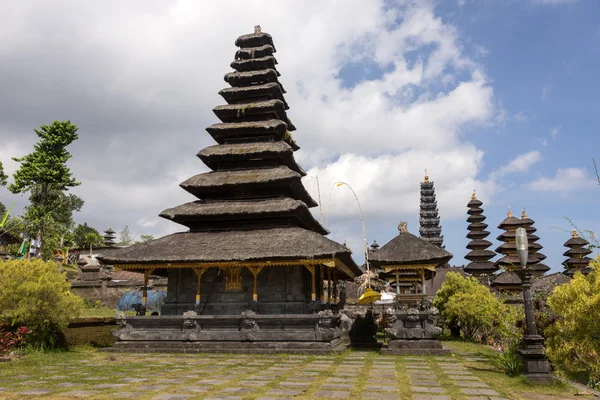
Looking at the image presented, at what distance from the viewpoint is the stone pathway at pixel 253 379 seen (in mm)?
8273

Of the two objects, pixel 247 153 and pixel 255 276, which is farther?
pixel 247 153

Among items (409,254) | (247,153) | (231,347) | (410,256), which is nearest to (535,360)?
(410,256)

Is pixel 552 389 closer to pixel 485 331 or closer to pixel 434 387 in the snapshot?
pixel 434 387

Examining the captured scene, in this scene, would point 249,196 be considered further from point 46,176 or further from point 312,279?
point 46,176

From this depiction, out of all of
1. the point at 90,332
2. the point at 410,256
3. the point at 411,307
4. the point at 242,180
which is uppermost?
the point at 242,180

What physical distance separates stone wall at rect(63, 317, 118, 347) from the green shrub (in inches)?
28.3

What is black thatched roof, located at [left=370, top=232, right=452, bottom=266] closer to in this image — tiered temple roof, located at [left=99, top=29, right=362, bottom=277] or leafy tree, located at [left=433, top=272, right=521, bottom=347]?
tiered temple roof, located at [left=99, top=29, right=362, bottom=277]

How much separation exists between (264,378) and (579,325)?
661cm

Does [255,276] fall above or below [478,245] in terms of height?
below

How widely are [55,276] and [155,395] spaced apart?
8647 mm

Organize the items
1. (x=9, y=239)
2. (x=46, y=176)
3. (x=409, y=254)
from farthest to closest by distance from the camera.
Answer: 1. (x=9, y=239)
2. (x=46, y=176)
3. (x=409, y=254)

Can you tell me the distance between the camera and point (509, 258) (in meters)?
51.6

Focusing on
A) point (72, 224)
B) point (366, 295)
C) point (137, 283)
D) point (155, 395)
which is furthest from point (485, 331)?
point (72, 224)

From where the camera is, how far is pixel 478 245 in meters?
55.8
